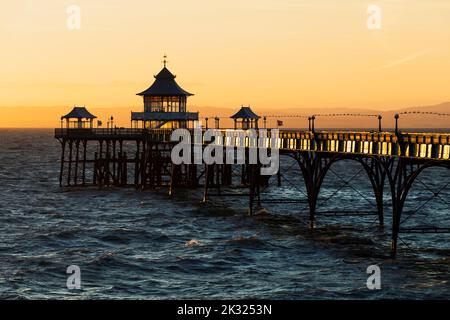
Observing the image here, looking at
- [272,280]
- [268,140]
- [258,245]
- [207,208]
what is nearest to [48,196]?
[207,208]

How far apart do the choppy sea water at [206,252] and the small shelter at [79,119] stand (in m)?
20.8

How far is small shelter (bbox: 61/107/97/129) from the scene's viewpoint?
9294cm

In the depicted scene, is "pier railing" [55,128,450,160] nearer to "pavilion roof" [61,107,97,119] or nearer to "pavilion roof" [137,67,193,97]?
"pavilion roof" [137,67,193,97]

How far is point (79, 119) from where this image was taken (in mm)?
93812

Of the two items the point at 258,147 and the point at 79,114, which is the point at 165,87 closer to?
the point at 79,114

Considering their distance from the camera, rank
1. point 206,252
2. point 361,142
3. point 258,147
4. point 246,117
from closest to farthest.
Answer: point 206,252, point 361,142, point 258,147, point 246,117

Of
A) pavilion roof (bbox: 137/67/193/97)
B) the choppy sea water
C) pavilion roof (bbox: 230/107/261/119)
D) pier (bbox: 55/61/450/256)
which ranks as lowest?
the choppy sea water

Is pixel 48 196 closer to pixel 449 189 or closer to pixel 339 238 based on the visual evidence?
pixel 339 238

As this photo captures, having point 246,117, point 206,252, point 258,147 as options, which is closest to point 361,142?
point 206,252

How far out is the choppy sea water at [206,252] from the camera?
35.1 meters

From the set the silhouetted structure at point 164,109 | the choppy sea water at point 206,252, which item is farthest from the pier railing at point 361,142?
the silhouetted structure at point 164,109

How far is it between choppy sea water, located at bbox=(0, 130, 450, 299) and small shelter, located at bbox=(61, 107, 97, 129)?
68.4 ft

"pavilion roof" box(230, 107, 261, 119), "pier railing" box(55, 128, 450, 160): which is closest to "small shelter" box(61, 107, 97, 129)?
"pavilion roof" box(230, 107, 261, 119)

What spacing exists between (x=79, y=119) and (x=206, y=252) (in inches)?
2066
